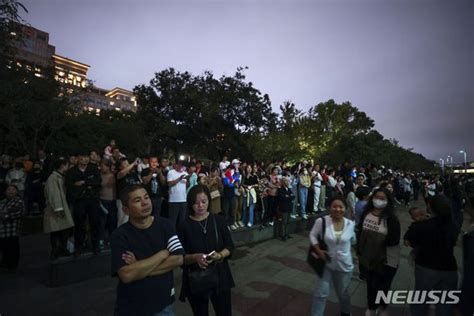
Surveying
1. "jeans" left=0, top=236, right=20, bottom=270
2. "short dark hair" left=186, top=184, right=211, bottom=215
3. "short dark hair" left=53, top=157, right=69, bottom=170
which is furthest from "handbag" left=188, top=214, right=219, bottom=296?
"jeans" left=0, top=236, right=20, bottom=270

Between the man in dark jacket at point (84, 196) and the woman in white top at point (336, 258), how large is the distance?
14.5 ft

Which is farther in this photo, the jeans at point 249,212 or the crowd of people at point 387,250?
the jeans at point 249,212

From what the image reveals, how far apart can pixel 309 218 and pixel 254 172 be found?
310 centimetres

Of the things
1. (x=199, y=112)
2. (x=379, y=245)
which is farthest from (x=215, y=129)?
(x=379, y=245)

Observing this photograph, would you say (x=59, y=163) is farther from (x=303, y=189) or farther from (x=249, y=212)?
(x=303, y=189)

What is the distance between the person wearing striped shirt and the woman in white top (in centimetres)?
199

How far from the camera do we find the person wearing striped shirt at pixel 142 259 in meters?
2.02

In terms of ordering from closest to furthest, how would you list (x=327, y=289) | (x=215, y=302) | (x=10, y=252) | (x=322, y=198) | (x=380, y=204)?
(x=215, y=302)
(x=327, y=289)
(x=380, y=204)
(x=10, y=252)
(x=322, y=198)

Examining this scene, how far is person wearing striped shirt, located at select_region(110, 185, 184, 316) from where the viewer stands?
2016mm

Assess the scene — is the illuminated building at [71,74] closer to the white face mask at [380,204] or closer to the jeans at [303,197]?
the white face mask at [380,204]

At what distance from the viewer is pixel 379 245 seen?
360 cm

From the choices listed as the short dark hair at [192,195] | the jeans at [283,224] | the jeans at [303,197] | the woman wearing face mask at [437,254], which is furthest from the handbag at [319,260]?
the jeans at [303,197]

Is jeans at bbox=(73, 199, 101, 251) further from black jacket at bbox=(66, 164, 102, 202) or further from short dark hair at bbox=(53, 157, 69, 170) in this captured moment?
short dark hair at bbox=(53, 157, 69, 170)

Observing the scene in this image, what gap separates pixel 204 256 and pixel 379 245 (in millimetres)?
2528
